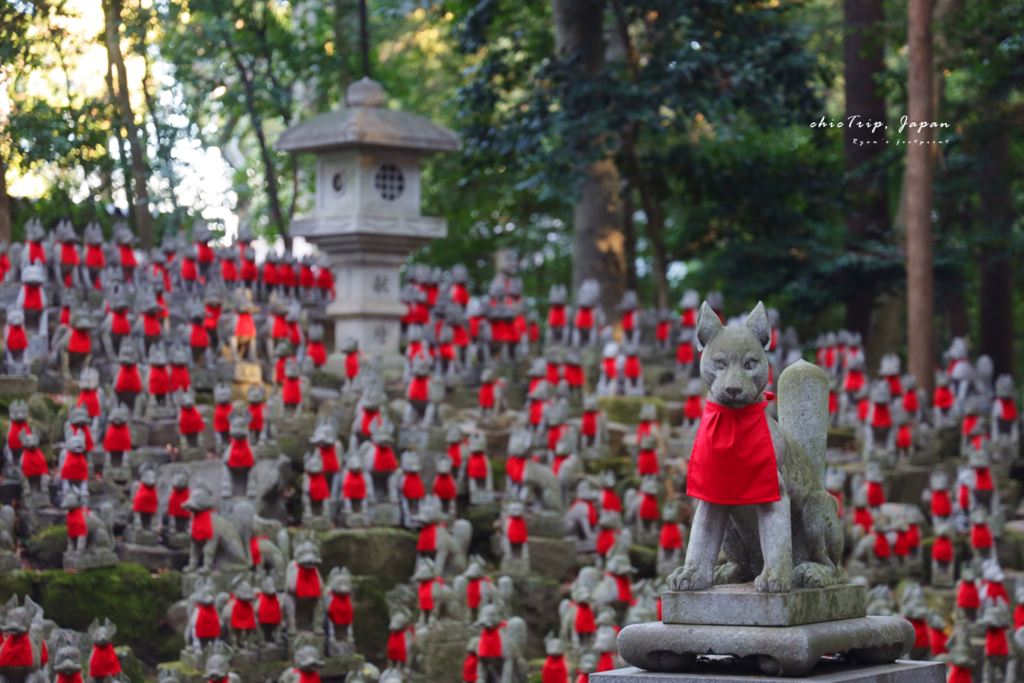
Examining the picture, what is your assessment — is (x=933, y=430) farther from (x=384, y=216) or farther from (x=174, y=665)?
(x=174, y=665)

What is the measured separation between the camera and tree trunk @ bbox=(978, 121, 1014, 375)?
20312 millimetres

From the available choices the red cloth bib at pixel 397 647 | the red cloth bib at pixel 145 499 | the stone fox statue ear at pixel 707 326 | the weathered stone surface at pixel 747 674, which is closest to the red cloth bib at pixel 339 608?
the red cloth bib at pixel 397 647

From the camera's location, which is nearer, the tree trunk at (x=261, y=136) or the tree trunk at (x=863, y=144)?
the tree trunk at (x=863, y=144)

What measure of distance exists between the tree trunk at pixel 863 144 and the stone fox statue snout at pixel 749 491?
16.5 meters

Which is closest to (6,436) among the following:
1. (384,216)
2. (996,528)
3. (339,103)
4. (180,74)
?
(384,216)

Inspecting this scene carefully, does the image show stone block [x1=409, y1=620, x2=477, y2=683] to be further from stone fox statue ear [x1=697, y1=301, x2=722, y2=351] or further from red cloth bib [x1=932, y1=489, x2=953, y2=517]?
stone fox statue ear [x1=697, y1=301, x2=722, y2=351]

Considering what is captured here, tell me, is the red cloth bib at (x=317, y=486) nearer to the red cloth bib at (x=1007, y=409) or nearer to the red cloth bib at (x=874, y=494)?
the red cloth bib at (x=874, y=494)

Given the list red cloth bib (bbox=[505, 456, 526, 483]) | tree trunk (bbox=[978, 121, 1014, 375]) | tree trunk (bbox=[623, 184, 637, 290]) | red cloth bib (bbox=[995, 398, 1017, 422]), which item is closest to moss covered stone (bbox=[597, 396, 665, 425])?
red cloth bib (bbox=[505, 456, 526, 483])

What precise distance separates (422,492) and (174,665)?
3.70 m

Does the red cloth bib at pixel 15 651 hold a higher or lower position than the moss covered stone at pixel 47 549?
lower

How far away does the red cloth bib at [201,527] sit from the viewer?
11773 millimetres

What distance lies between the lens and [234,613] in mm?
10781

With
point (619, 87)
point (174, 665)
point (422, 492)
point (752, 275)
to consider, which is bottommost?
point (174, 665)

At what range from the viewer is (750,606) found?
5480mm
